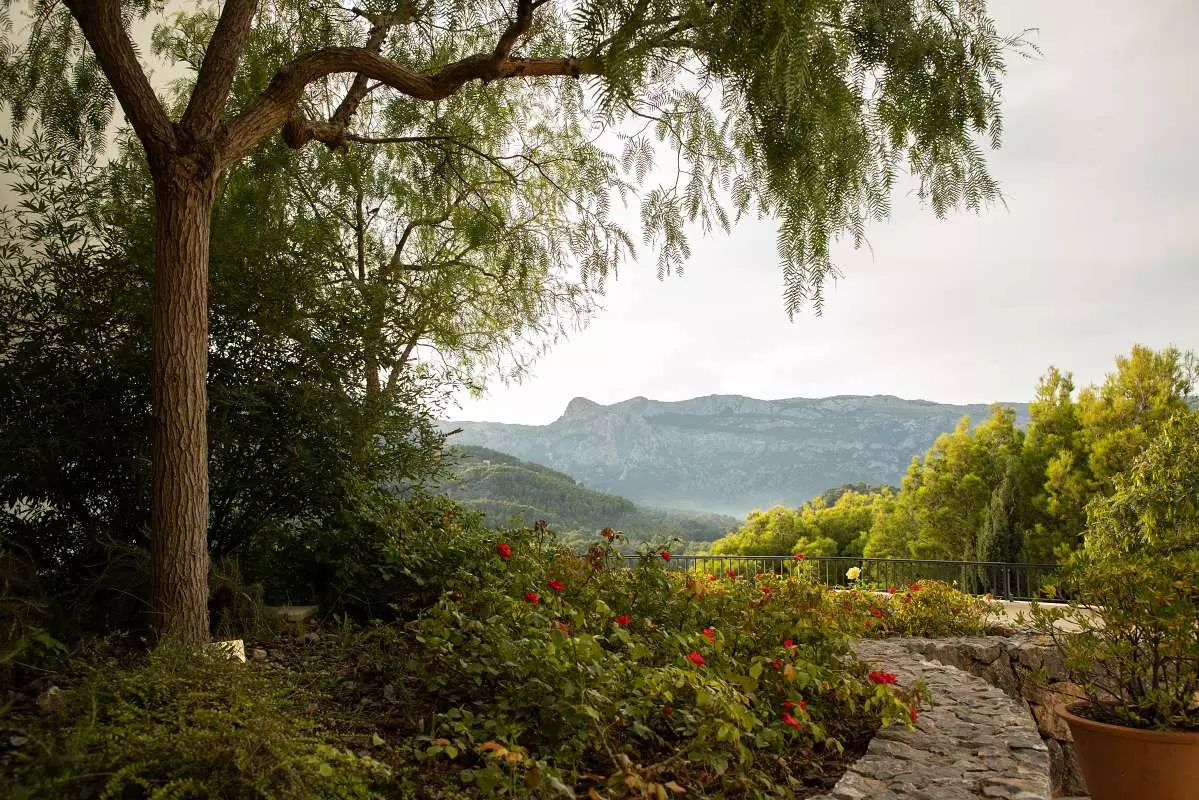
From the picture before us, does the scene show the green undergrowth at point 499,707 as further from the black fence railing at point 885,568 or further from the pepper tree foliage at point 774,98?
the black fence railing at point 885,568

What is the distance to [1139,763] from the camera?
3219 millimetres

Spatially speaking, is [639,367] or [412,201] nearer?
[412,201]

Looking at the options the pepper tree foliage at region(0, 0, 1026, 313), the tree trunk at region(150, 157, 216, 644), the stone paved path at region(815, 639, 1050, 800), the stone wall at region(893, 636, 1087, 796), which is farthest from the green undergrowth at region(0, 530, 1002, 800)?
the stone wall at region(893, 636, 1087, 796)

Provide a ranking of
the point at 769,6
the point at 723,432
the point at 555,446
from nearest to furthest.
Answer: the point at 769,6 < the point at 555,446 < the point at 723,432

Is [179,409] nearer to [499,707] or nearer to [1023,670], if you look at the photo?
[499,707]

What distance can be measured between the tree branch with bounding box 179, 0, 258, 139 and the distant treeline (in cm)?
2022

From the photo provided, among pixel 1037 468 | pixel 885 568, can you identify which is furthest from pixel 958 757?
pixel 1037 468

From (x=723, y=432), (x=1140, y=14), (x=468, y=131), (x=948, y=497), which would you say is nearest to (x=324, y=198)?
(x=468, y=131)

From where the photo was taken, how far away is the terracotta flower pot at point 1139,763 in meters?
3.16

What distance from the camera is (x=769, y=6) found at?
2457 mm

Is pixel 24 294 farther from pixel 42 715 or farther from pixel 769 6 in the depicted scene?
pixel 769 6

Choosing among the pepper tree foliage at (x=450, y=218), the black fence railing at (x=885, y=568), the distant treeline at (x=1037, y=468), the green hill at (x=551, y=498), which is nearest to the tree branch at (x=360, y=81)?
the pepper tree foliage at (x=450, y=218)

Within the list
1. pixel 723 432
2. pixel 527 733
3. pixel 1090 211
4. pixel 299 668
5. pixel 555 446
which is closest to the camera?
pixel 527 733

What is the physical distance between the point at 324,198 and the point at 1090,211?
11126 millimetres
